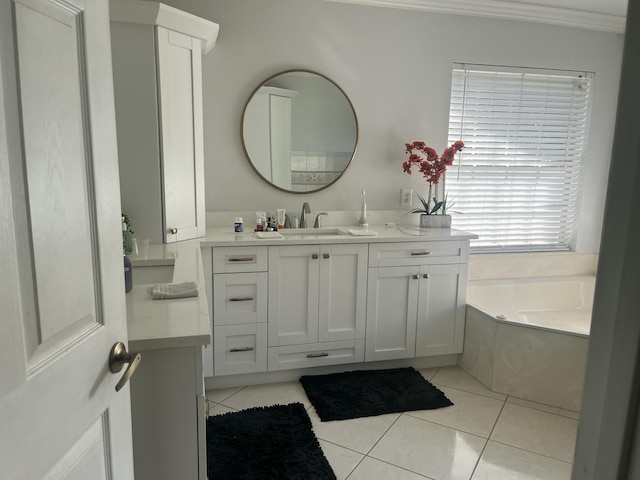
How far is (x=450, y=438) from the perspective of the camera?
239cm

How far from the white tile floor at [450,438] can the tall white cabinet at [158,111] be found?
1.13m

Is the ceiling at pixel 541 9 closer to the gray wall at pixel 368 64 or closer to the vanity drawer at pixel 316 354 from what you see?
the gray wall at pixel 368 64

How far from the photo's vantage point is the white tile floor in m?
2.14

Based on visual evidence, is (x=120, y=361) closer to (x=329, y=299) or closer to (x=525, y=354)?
(x=329, y=299)

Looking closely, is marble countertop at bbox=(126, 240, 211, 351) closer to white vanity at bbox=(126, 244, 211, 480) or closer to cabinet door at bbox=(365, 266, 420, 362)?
white vanity at bbox=(126, 244, 211, 480)

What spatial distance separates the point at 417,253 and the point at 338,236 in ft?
1.73

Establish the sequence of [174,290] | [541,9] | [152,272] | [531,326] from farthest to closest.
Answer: [541,9], [531,326], [152,272], [174,290]

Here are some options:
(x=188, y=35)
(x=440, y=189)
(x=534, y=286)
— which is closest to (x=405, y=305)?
(x=440, y=189)

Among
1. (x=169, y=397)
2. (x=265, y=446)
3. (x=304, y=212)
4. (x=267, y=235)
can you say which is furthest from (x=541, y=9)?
(x=169, y=397)

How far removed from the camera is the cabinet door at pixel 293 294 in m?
2.79

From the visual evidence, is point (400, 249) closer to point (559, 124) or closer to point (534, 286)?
point (534, 286)

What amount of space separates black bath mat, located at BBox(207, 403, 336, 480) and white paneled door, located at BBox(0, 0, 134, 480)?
1.20 m

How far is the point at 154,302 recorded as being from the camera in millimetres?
1536

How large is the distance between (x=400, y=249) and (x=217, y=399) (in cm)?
143
